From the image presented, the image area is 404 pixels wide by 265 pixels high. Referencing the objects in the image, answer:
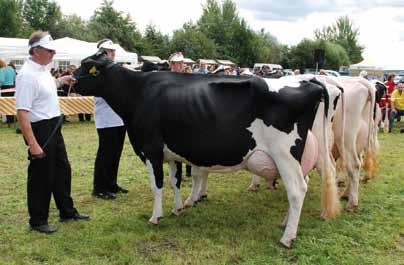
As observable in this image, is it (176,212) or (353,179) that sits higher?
(353,179)

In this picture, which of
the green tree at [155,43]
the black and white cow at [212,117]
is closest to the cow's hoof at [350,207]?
the black and white cow at [212,117]

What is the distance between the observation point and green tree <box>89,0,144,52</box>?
194ft

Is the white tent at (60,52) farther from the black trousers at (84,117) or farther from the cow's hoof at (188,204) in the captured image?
the cow's hoof at (188,204)

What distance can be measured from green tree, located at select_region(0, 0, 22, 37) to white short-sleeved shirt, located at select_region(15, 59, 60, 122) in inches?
2107

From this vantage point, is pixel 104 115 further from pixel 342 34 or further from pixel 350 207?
pixel 342 34

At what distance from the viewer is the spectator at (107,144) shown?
251 inches

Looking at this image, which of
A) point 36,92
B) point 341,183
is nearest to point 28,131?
point 36,92

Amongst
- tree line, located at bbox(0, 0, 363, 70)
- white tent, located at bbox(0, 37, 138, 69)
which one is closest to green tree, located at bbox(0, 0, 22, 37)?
tree line, located at bbox(0, 0, 363, 70)

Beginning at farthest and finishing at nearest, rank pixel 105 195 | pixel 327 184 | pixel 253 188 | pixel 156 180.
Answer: pixel 253 188
pixel 105 195
pixel 156 180
pixel 327 184

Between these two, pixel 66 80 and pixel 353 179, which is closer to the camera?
pixel 66 80

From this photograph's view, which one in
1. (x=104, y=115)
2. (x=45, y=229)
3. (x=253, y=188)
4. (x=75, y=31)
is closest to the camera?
(x=45, y=229)

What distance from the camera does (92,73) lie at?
553 cm

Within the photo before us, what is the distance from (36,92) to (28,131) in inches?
15.7

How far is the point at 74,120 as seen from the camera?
1603 cm
